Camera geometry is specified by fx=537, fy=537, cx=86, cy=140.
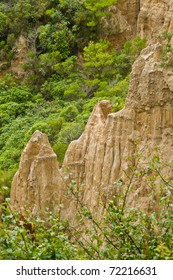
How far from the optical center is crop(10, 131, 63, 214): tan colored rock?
1513cm

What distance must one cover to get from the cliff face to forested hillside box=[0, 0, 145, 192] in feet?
30.1

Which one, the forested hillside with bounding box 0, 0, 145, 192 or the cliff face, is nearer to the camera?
the cliff face

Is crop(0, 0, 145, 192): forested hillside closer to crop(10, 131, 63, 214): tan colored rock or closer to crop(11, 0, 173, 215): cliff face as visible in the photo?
crop(10, 131, 63, 214): tan colored rock

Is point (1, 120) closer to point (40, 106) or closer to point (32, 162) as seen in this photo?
point (40, 106)

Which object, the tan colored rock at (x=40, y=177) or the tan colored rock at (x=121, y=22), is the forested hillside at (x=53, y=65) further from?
the tan colored rock at (x=40, y=177)

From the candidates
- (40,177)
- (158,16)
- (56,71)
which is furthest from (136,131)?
(56,71)

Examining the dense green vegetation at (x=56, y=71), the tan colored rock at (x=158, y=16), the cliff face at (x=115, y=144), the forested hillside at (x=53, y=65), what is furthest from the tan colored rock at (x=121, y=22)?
the cliff face at (x=115, y=144)

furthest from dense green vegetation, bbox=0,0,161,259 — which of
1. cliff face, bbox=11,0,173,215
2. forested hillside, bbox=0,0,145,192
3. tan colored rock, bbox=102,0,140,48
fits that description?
cliff face, bbox=11,0,173,215

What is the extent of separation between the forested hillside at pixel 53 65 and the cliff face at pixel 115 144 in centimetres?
918

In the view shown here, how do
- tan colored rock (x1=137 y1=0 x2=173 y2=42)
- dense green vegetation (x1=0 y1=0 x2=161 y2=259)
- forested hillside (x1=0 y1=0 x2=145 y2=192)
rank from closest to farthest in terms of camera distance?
tan colored rock (x1=137 y1=0 x2=173 y2=42)
dense green vegetation (x1=0 y1=0 x2=161 y2=259)
forested hillside (x1=0 y1=0 x2=145 y2=192)

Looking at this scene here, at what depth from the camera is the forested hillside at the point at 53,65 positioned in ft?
91.4

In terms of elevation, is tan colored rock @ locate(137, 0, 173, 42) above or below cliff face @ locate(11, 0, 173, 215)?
above

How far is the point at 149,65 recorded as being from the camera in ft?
39.4
